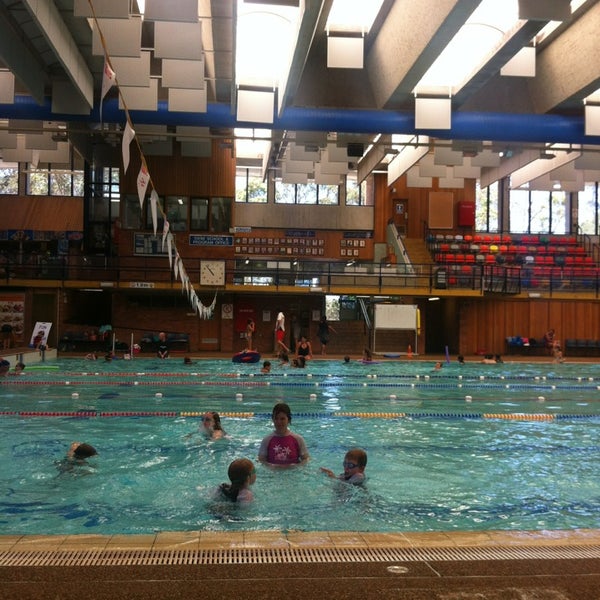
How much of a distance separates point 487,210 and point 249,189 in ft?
40.0

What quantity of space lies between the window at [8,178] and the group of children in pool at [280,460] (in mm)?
28484

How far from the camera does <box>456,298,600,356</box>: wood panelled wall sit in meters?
27.4

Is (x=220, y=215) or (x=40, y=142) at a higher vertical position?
(x=40, y=142)

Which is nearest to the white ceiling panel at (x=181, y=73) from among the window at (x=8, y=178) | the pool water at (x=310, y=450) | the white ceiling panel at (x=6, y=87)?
the white ceiling panel at (x=6, y=87)

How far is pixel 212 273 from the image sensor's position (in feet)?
80.9

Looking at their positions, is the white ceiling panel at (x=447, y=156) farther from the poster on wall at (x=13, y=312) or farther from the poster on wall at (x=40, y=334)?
the poster on wall at (x=13, y=312)

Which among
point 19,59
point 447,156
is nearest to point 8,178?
point 447,156

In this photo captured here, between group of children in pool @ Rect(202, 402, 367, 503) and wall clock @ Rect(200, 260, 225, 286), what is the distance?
17.5 metres

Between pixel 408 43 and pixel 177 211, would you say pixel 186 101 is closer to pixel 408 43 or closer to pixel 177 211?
pixel 408 43

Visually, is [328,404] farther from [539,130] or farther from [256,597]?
[256,597]

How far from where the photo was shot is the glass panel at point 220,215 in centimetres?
2673

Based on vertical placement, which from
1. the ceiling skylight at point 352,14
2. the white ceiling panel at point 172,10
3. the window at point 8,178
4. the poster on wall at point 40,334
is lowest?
the poster on wall at point 40,334

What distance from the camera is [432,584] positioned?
3.34 metres

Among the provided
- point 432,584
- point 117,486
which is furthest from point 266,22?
point 432,584
